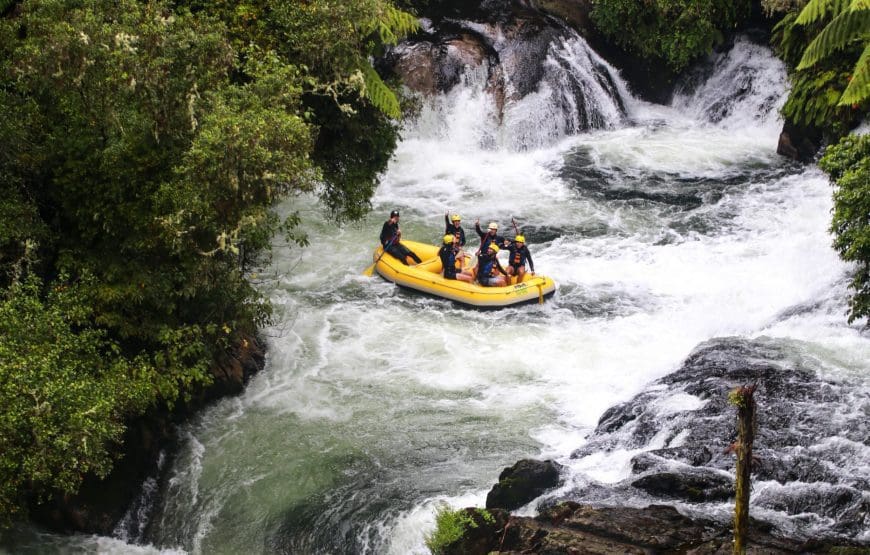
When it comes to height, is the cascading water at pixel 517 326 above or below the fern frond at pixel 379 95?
below

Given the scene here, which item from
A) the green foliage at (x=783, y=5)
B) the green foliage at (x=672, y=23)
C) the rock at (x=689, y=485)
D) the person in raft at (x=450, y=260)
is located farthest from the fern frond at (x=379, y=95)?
the green foliage at (x=783, y=5)

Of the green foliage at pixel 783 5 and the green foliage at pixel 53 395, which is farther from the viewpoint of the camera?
the green foliage at pixel 783 5

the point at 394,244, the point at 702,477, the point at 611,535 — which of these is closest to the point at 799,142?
the point at 394,244

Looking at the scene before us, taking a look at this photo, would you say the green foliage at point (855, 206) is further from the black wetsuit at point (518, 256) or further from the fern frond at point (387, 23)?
the fern frond at point (387, 23)

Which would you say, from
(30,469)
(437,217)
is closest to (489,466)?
(30,469)

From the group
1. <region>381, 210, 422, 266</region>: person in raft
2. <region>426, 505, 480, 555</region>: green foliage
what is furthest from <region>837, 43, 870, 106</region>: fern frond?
<region>381, 210, 422, 266</region>: person in raft

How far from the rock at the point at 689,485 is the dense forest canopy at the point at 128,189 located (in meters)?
5.19

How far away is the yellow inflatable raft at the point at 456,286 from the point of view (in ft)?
50.9

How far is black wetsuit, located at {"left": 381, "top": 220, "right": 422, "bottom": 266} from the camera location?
1653 cm

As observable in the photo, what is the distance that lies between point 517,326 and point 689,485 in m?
5.23

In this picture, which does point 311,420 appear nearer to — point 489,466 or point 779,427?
point 489,466

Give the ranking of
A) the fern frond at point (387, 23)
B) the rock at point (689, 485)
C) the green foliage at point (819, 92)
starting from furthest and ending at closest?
the green foliage at point (819, 92) < the fern frond at point (387, 23) < the rock at point (689, 485)

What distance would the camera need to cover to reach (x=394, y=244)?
16594 millimetres

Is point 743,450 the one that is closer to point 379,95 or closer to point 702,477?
point 702,477
